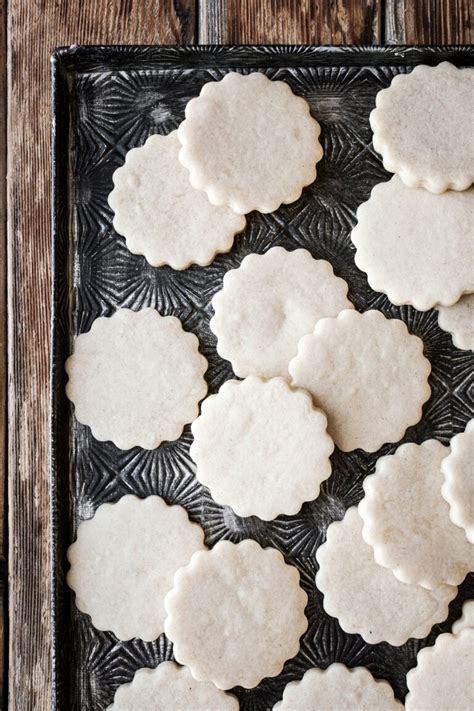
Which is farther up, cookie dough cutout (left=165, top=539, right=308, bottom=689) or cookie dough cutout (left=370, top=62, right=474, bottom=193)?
cookie dough cutout (left=370, top=62, right=474, bottom=193)

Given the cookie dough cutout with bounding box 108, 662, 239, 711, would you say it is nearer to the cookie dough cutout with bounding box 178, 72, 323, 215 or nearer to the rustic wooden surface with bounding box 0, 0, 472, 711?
the rustic wooden surface with bounding box 0, 0, 472, 711

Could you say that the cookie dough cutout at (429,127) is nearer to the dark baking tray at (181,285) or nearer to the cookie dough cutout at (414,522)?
the dark baking tray at (181,285)

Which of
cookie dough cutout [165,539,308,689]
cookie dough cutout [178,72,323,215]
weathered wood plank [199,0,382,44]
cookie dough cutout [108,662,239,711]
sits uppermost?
weathered wood plank [199,0,382,44]

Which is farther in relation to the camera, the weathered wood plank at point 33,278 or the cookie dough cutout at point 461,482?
the weathered wood plank at point 33,278

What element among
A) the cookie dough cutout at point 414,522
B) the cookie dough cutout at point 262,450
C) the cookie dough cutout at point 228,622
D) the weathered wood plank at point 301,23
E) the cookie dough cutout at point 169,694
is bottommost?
the cookie dough cutout at point 169,694

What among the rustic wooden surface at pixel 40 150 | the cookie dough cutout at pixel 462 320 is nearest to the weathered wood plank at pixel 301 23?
the rustic wooden surface at pixel 40 150

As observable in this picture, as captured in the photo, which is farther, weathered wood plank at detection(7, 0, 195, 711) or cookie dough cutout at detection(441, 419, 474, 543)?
weathered wood plank at detection(7, 0, 195, 711)

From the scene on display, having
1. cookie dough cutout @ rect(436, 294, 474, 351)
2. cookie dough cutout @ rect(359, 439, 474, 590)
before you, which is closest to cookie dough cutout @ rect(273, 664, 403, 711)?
cookie dough cutout @ rect(359, 439, 474, 590)
